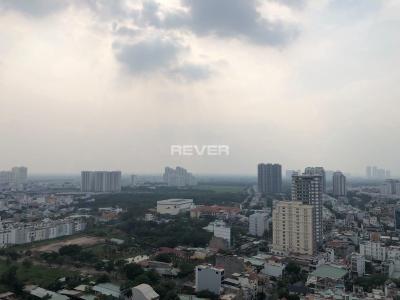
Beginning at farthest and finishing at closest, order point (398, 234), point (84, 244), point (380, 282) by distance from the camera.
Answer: point (398, 234) < point (84, 244) < point (380, 282)

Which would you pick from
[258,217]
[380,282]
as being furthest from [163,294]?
[258,217]

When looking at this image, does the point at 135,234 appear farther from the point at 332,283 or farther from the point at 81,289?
the point at 332,283

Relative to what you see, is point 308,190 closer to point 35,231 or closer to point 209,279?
point 209,279

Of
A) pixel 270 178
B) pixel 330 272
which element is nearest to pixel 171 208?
pixel 270 178

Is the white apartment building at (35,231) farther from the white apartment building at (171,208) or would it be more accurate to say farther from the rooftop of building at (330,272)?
the rooftop of building at (330,272)

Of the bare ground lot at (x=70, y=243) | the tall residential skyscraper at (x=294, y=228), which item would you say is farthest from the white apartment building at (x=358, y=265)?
the bare ground lot at (x=70, y=243)

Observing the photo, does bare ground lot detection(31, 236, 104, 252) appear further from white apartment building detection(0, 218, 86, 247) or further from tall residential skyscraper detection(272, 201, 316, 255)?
tall residential skyscraper detection(272, 201, 316, 255)

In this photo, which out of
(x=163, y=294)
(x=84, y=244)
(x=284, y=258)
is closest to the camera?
(x=163, y=294)

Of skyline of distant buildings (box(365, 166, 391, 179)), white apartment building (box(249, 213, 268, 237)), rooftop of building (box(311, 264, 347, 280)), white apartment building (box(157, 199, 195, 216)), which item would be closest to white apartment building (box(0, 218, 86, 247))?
white apartment building (box(157, 199, 195, 216))
